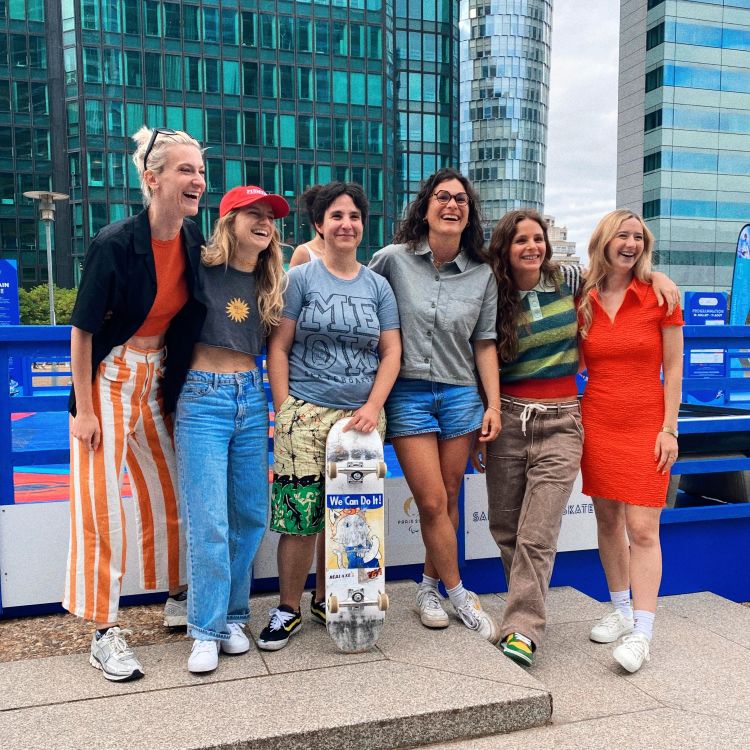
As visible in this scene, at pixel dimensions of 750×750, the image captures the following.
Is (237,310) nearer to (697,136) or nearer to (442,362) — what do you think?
(442,362)

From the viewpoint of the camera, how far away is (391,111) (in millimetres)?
53656

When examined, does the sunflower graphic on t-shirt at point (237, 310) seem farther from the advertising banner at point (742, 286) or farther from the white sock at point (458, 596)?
the advertising banner at point (742, 286)

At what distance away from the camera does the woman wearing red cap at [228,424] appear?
3115 millimetres

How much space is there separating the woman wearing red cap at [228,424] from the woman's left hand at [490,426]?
1.02 m

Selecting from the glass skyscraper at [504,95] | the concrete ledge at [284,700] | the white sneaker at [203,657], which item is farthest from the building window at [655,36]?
the white sneaker at [203,657]

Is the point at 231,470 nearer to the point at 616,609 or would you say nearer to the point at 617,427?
the point at 617,427

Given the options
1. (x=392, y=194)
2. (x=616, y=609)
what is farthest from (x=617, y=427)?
(x=392, y=194)

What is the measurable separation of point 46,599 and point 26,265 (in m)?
54.3

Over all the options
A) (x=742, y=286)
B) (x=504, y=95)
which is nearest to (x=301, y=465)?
(x=742, y=286)

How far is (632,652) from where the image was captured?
Result: 3346 millimetres

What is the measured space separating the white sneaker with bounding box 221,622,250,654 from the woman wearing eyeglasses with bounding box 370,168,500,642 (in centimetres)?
88

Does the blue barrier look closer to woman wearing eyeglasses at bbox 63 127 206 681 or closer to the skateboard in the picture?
the skateboard

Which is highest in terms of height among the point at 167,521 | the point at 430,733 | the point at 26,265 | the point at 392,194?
the point at 392,194

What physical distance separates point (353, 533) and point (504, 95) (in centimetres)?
9540
